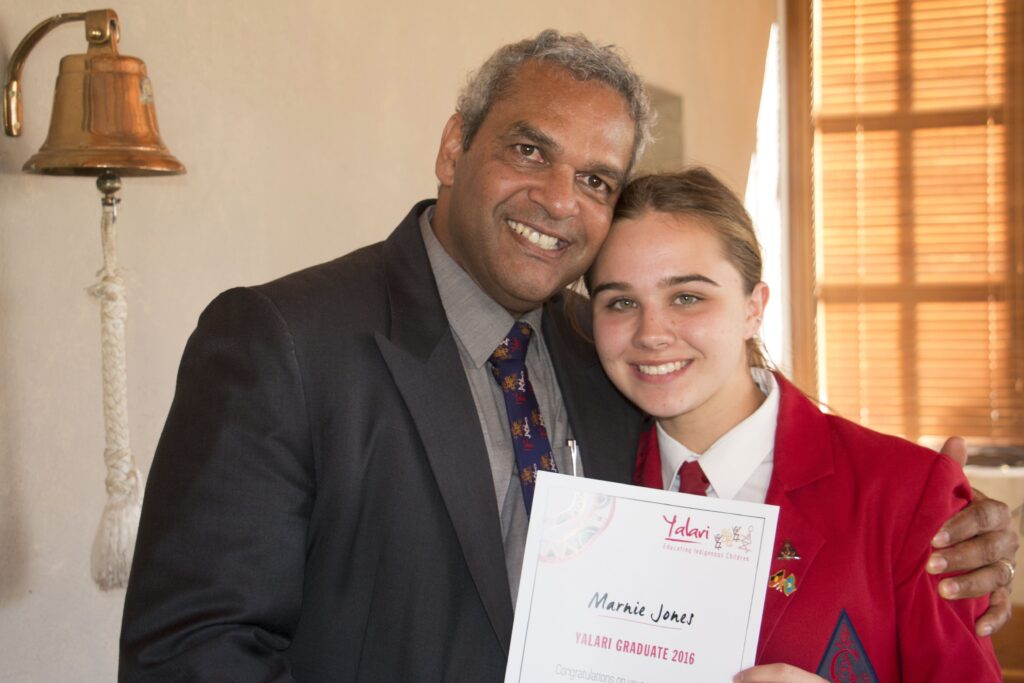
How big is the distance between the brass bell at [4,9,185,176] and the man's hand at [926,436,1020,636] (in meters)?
1.39

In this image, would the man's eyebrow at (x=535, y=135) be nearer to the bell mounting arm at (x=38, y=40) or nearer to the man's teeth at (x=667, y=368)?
the man's teeth at (x=667, y=368)

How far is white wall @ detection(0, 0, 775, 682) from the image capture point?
1957mm

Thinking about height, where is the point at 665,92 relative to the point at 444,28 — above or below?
above

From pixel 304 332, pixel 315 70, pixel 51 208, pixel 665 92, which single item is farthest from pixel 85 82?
pixel 665 92

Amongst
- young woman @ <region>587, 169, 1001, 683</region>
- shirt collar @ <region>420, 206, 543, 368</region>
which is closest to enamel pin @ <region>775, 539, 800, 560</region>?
young woman @ <region>587, 169, 1001, 683</region>

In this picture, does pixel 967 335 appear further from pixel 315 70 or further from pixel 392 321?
pixel 392 321

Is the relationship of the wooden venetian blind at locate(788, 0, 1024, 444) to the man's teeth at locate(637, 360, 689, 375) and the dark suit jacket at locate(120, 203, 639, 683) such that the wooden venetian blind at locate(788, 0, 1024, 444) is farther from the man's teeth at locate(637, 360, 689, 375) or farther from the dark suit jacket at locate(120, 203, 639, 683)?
the dark suit jacket at locate(120, 203, 639, 683)

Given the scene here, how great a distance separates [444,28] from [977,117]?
12.4ft

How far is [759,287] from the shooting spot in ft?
6.07

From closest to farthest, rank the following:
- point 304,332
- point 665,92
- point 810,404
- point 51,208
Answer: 1. point 304,332
2. point 810,404
3. point 51,208
4. point 665,92

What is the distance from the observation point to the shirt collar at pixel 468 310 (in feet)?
5.43

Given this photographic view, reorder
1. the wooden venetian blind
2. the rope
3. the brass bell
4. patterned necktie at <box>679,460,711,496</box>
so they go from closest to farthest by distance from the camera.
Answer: patterned necktie at <box>679,460,711,496</box> → the brass bell → the rope → the wooden venetian blind

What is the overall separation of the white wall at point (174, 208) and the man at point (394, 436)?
2.26ft

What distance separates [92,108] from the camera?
182 cm
